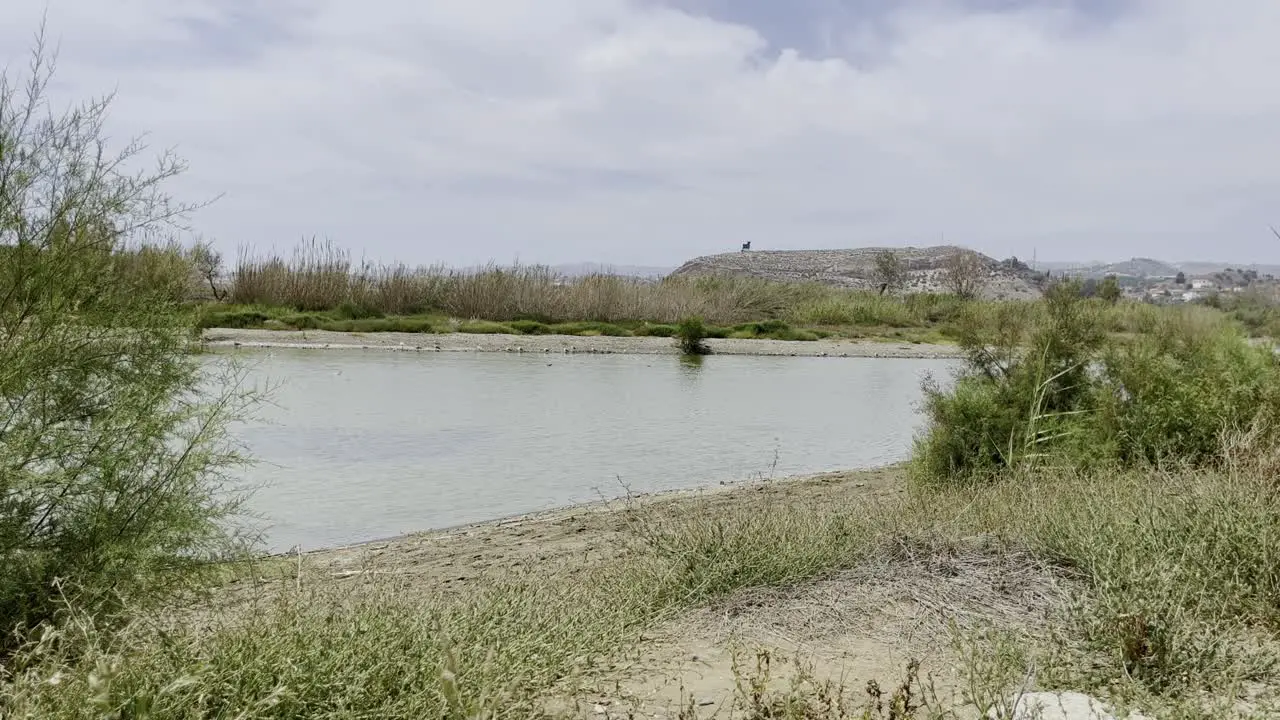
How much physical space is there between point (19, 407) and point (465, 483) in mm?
7940

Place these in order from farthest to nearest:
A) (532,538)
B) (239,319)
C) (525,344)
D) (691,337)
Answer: (691,337) → (239,319) → (525,344) → (532,538)

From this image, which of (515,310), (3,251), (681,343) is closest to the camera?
(3,251)

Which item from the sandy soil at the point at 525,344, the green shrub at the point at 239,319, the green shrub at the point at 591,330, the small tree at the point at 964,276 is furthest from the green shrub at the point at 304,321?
the small tree at the point at 964,276

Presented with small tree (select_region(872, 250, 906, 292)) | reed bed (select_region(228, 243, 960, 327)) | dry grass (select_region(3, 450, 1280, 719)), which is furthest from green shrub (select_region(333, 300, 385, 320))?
small tree (select_region(872, 250, 906, 292))

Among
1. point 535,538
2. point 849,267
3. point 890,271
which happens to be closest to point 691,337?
point 535,538

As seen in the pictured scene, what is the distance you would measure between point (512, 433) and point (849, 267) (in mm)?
95555

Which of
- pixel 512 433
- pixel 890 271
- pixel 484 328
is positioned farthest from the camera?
pixel 890 271

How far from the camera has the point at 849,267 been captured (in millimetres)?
108562

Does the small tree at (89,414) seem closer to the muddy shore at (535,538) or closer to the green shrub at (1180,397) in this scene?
the muddy shore at (535,538)

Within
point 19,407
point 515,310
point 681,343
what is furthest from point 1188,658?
point 515,310

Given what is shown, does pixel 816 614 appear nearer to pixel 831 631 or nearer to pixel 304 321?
pixel 831 631

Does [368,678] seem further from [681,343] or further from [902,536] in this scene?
[681,343]

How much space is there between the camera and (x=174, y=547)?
583 cm

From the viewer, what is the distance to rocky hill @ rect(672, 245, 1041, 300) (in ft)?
327
